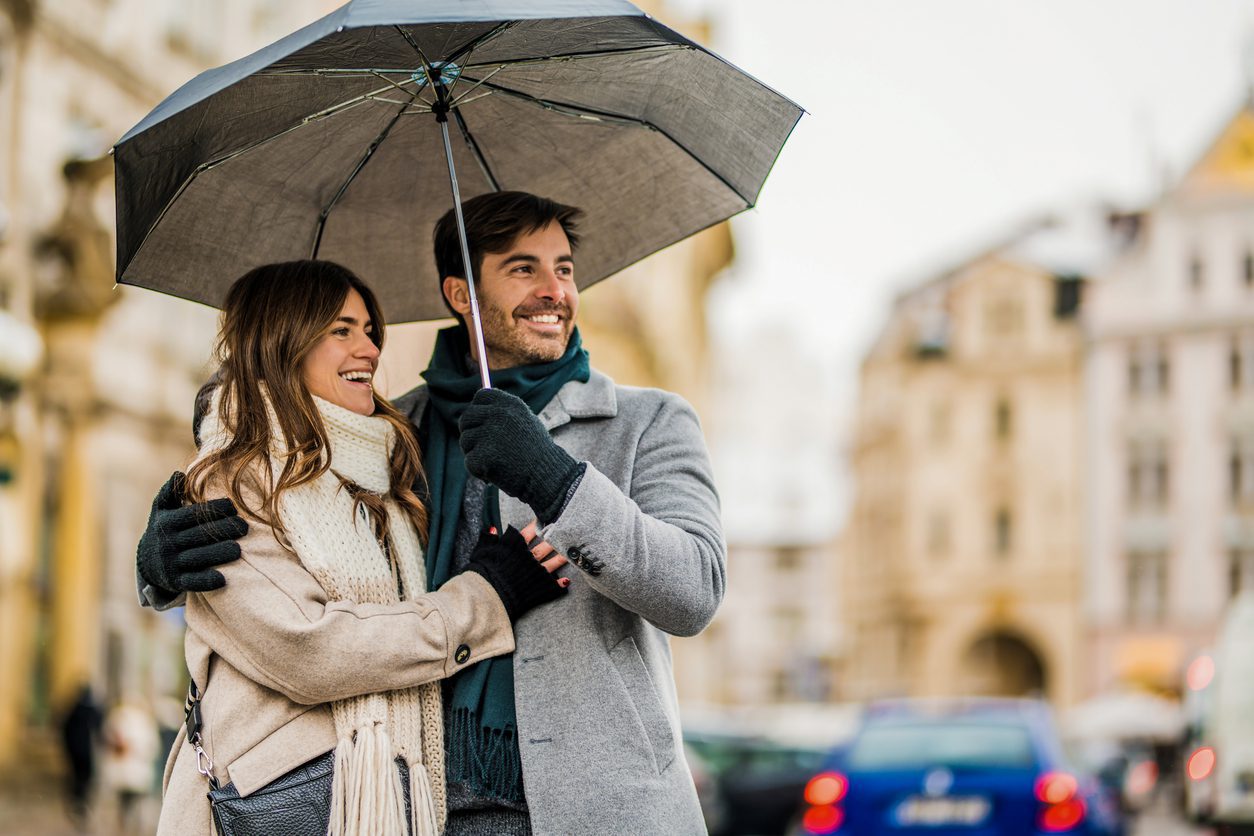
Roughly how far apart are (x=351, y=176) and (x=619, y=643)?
4.63ft

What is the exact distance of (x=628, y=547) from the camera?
10.2ft

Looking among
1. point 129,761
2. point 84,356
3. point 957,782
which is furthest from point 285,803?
point 84,356

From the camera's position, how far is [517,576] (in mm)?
3283

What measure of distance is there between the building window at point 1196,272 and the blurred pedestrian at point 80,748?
138ft

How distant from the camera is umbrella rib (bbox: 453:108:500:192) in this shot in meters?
4.19

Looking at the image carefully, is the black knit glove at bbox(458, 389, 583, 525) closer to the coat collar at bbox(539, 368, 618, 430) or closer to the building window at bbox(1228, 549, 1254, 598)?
the coat collar at bbox(539, 368, 618, 430)

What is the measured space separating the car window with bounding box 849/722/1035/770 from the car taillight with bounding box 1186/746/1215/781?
1.80 m

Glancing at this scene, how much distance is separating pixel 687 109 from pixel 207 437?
1.29 m

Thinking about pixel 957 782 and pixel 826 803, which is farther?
pixel 826 803

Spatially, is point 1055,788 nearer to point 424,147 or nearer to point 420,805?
point 424,147

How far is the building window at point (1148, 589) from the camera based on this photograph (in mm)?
54219

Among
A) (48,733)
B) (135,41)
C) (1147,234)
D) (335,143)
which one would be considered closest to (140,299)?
(135,41)

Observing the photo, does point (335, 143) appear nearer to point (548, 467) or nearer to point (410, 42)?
point (410, 42)

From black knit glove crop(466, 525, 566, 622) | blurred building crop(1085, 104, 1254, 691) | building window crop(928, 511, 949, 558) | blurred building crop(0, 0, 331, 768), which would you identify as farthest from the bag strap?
building window crop(928, 511, 949, 558)
